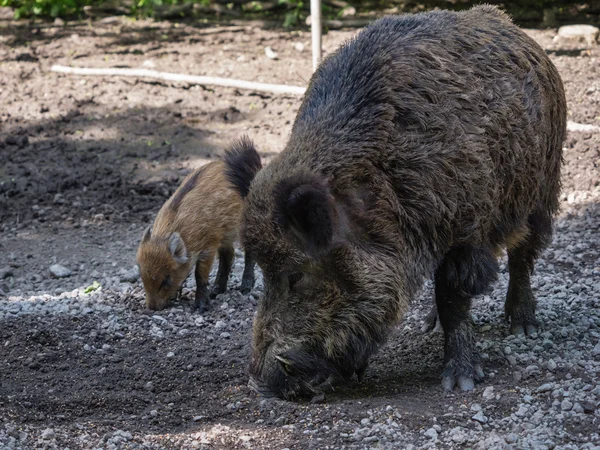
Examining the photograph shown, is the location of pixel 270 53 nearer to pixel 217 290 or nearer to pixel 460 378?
pixel 217 290

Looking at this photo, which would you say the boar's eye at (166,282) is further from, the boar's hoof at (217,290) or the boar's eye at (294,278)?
the boar's eye at (294,278)

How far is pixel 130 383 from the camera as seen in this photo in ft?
15.9

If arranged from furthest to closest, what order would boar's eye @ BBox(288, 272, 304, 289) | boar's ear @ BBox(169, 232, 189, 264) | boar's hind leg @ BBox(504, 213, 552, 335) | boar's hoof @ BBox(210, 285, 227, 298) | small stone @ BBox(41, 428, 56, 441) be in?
boar's hoof @ BBox(210, 285, 227, 298)
boar's ear @ BBox(169, 232, 189, 264)
boar's hind leg @ BBox(504, 213, 552, 335)
boar's eye @ BBox(288, 272, 304, 289)
small stone @ BBox(41, 428, 56, 441)

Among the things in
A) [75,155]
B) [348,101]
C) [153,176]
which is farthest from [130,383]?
[75,155]

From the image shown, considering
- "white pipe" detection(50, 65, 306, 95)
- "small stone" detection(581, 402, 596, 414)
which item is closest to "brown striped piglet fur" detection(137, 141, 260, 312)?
"small stone" detection(581, 402, 596, 414)

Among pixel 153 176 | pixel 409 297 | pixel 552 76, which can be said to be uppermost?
pixel 552 76

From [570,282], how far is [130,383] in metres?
3.34

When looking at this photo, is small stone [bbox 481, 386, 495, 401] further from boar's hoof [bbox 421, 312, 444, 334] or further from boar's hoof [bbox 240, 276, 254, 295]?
boar's hoof [bbox 240, 276, 254, 295]

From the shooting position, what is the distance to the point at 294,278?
4.13 meters

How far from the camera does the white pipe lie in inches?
407

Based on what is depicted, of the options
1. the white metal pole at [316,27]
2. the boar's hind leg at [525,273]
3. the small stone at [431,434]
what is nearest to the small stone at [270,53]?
the white metal pole at [316,27]

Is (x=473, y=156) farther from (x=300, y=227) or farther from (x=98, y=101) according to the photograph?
(x=98, y=101)

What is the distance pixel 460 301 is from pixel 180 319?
229 centimetres

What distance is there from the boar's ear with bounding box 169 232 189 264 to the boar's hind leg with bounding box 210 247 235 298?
38 cm
